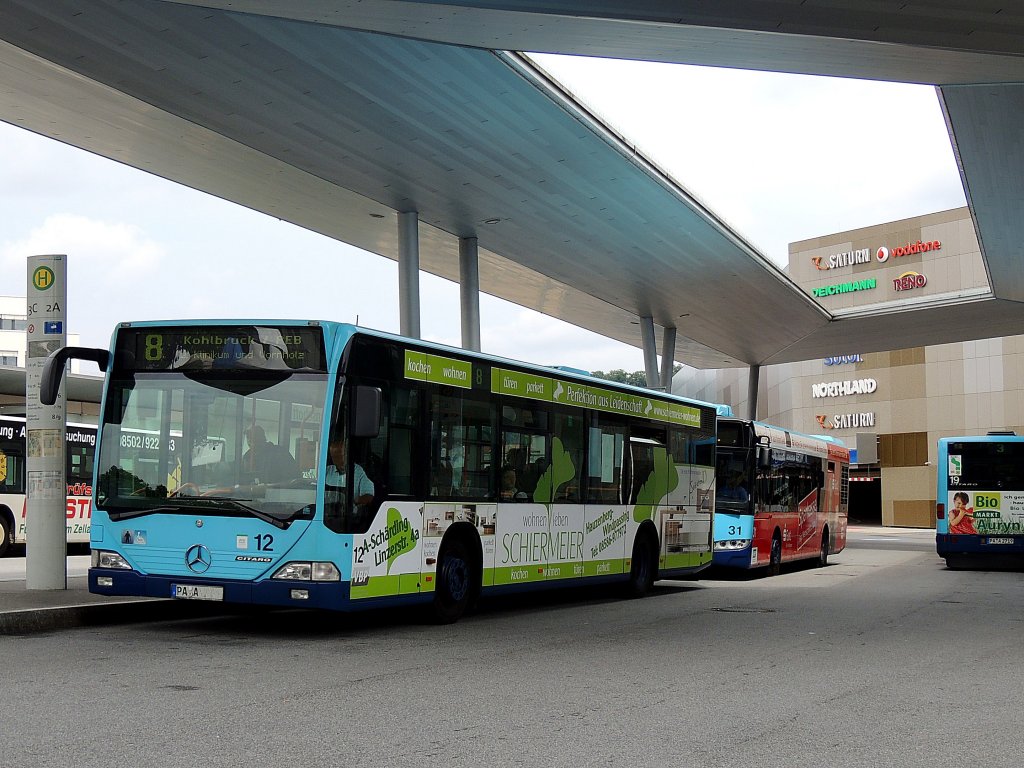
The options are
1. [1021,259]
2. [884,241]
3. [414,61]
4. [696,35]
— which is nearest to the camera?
[696,35]

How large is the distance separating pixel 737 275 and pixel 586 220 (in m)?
8.05

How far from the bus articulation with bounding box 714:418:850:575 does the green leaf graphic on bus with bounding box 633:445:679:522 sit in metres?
4.22

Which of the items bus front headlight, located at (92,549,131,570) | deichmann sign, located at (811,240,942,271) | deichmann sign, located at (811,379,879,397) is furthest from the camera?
deichmann sign, located at (811,379,879,397)

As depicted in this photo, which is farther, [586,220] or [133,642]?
[586,220]

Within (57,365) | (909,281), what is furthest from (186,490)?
(909,281)

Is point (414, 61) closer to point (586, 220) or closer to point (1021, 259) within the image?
point (586, 220)

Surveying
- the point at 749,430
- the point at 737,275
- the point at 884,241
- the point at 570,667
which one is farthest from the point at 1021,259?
the point at 884,241

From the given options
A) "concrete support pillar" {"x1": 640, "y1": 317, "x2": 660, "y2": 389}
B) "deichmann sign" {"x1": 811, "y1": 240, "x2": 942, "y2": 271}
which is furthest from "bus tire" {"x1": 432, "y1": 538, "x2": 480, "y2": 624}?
"deichmann sign" {"x1": 811, "y1": 240, "x2": 942, "y2": 271}

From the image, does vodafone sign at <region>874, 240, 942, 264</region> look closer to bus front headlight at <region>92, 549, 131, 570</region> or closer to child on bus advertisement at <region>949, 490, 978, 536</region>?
child on bus advertisement at <region>949, 490, 978, 536</region>

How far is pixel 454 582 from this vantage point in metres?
13.1

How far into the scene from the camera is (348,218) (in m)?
26.1

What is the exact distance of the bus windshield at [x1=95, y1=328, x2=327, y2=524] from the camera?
1110cm

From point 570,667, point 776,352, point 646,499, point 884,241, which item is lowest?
point 570,667

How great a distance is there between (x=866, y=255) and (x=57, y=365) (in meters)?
59.8
